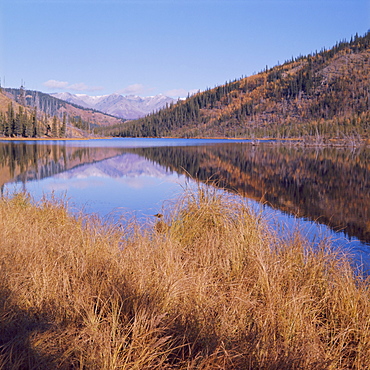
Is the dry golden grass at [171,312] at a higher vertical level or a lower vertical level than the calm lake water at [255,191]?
higher

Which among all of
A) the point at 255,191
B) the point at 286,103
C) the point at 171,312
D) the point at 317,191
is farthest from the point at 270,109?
the point at 171,312

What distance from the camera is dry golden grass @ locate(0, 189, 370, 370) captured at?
265 cm

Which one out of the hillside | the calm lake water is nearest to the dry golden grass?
the calm lake water

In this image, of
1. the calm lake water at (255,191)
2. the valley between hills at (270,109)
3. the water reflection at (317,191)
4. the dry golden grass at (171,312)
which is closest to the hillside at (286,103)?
the valley between hills at (270,109)

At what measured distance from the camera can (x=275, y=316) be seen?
129 inches

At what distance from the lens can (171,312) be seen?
3.24 metres

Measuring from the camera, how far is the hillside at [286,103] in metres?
103

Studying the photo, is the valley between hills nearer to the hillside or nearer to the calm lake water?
the hillside

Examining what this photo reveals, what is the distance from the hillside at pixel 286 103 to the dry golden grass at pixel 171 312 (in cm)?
7568

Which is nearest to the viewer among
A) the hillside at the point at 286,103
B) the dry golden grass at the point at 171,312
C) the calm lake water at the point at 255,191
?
the dry golden grass at the point at 171,312

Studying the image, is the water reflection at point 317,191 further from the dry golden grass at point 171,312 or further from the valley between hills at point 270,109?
the valley between hills at point 270,109

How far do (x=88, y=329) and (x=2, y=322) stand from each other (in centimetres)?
82

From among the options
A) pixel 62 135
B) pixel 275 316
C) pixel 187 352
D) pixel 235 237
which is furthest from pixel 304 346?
pixel 62 135

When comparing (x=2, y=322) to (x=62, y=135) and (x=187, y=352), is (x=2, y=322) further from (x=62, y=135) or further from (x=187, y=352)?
(x=62, y=135)
